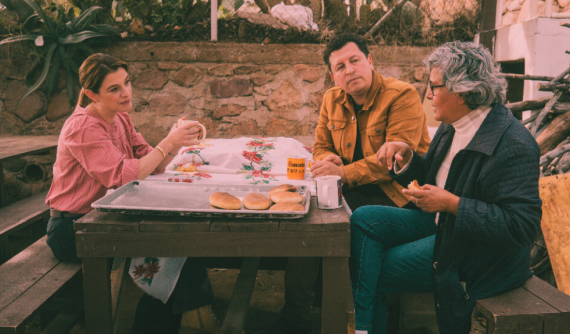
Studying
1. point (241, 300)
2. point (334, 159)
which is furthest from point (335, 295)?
point (334, 159)

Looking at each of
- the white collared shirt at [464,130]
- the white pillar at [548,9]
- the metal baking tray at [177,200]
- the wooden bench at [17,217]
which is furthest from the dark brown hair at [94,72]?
the white pillar at [548,9]

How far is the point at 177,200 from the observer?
169 cm

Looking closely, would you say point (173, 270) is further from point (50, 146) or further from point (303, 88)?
point (303, 88)

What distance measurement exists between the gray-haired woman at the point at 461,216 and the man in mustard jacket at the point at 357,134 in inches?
15.5

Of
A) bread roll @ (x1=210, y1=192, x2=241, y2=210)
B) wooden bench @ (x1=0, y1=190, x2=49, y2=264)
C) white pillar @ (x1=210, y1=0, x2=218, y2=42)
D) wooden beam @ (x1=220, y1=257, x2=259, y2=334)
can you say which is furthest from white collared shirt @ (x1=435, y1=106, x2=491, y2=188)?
Answer: white pillar @ (x1=210, y1=0, x2=218, y2=42)

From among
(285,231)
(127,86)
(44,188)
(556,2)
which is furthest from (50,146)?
(556,2)

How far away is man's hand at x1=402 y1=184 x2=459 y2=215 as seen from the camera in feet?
5.19

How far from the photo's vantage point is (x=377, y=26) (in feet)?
15.4

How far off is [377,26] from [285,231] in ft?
12.4

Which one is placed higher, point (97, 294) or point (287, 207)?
point (287, 207)

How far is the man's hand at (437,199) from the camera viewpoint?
5.19 feet

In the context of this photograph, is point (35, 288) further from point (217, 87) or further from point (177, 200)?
point (217, 87)

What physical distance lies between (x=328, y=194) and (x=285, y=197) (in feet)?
0.52

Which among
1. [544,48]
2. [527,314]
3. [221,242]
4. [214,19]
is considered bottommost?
[527,314]
